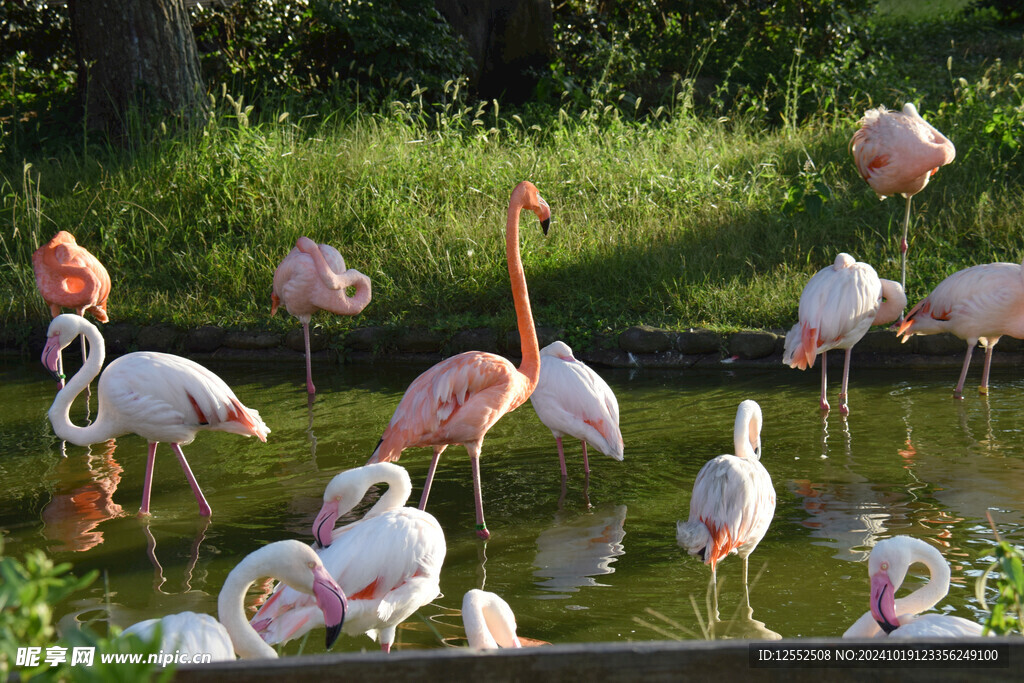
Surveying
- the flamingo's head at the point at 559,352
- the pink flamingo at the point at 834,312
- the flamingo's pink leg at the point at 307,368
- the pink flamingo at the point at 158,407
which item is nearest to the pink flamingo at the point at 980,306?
the pink flamingo at the point at 834,312

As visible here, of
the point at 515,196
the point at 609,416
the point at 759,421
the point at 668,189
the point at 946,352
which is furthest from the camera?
the point at 668,189

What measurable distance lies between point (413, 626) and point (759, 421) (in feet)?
5.21

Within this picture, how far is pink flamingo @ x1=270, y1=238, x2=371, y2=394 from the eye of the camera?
267 inches

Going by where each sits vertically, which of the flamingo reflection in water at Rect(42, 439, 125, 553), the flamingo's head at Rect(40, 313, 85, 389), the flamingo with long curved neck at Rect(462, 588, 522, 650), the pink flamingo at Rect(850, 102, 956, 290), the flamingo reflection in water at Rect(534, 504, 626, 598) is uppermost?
the pink flamingo at Rect(850, 102, 956, 290)

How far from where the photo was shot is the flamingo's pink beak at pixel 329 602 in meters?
2.12

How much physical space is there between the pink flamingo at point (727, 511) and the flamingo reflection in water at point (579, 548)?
434 millimetres

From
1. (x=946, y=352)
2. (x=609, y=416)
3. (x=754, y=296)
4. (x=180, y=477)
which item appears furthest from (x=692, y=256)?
(x=180, y=477)

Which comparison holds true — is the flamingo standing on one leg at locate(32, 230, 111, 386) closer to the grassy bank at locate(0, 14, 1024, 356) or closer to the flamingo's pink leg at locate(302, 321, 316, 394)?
the grassy bank at locate(0, 14, 1024, 356)

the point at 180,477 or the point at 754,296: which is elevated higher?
the point at 754,296

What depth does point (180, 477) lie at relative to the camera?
16.3 feet

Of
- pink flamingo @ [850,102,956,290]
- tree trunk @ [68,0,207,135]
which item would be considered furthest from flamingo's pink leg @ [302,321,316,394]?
pink flamingo @ [850,102,956,290]

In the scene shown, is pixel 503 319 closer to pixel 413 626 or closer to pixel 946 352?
pixel 946 352

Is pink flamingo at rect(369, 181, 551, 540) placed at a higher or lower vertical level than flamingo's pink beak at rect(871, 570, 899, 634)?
higher

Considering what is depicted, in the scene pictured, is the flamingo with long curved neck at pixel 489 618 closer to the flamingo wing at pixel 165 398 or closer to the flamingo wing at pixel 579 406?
the flamingo wing at pixel 579 406
